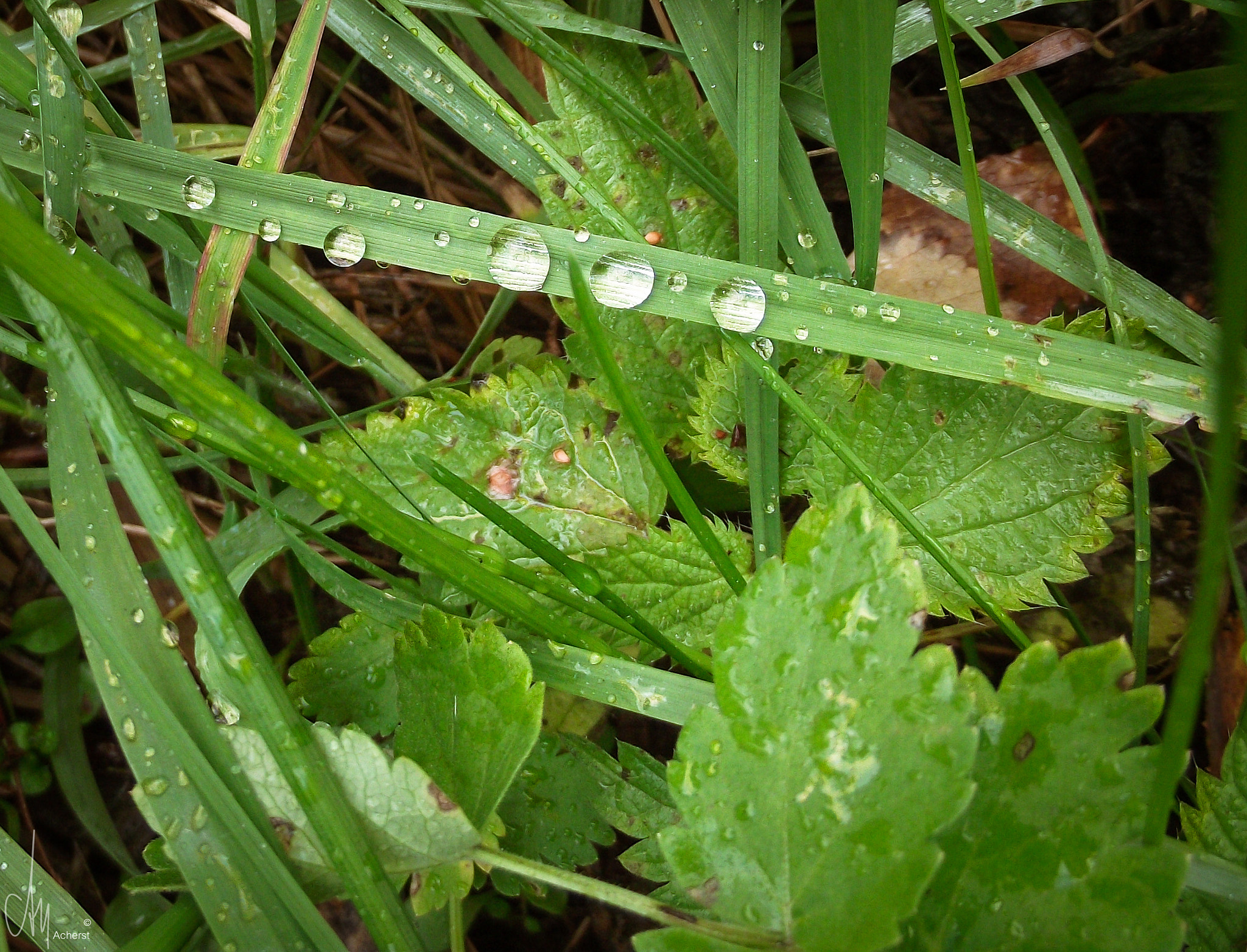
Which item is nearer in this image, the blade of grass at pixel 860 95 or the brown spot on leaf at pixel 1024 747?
the brown spot on leaf at pixel 1024 747

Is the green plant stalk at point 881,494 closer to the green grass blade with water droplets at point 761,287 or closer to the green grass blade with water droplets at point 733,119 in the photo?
the green grass blade with water droplets at point 761,287

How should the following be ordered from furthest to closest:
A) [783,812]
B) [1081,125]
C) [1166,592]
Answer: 1. [1081,125]
2. [1166,592]
3. [783,812]

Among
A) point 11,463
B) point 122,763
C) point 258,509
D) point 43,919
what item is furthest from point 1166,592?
point 11,463

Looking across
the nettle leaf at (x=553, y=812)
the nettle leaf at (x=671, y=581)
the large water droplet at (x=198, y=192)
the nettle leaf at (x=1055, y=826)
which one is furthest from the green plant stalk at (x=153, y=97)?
the nettle leaf at (x=1055, y=826)

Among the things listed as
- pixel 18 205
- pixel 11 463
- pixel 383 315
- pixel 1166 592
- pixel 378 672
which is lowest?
pixel 1166 592

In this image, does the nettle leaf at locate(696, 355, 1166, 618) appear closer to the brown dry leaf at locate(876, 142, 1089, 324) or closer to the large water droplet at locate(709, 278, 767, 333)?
the large water droplet at locate(709, 278, 767, 333)

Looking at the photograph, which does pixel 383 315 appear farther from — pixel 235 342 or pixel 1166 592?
pixel 1166 592

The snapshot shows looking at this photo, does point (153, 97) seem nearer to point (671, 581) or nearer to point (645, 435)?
point (645, 435)

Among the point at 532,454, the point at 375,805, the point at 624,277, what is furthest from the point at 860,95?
the point at 375,805

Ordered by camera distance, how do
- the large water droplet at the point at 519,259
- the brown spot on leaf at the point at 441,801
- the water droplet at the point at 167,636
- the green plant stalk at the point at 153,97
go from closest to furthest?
the brown spot on leaf at the point at 441,801 → the water droplet at the point at 167,636 → the large water droplet at the point at 519,259 → the green plant stalk at the point at 153,97
